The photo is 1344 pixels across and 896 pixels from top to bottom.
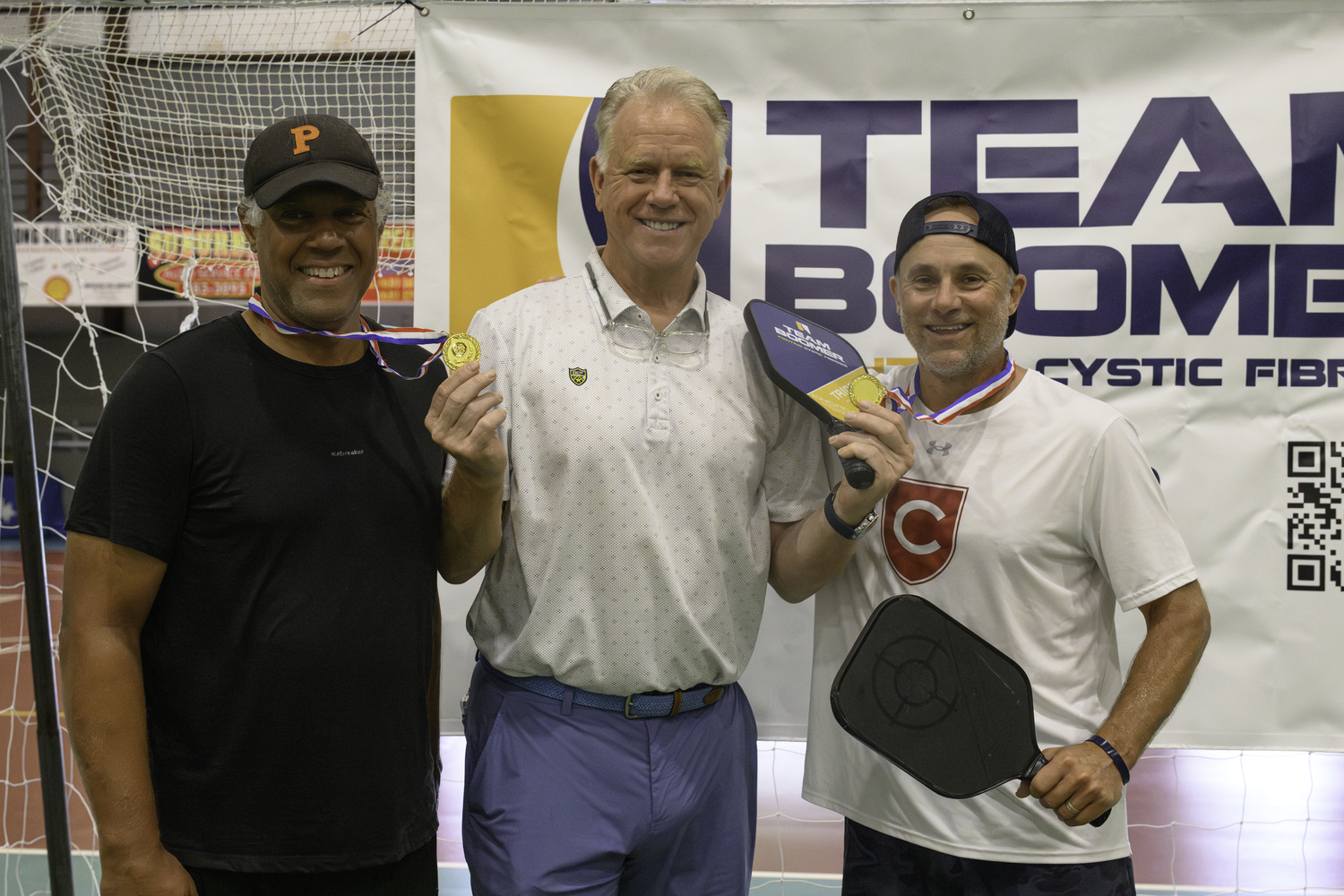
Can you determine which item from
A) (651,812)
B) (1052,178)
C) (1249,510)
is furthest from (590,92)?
(1249,510)

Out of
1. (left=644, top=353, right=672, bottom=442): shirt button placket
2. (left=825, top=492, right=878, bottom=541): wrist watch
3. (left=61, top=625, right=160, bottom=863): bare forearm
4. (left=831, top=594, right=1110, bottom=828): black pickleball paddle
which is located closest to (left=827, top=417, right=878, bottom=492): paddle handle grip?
(left=825, top=492, right=878, bottom=541): wrist watch

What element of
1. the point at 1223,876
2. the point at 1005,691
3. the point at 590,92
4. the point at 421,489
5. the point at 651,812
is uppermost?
the point at 590,92

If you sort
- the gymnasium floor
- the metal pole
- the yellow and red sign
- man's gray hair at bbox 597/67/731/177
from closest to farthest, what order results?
man's gray hair at bbox 597/67/731/177 < the metal pole < the yellow and red sign < the gymnasium floor

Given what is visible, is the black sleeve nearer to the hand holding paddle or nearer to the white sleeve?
the hand holding paddle

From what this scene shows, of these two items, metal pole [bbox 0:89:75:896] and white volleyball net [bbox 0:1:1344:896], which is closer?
metal pole [bbox 0:89:75:896]

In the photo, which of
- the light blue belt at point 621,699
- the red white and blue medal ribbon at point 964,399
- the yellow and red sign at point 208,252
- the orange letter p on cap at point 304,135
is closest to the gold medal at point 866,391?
the red white and blue medal ribbon at point 964,399

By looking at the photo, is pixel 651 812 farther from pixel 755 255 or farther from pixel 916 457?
pixel 755 255

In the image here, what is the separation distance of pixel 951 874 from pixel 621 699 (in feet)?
2.55

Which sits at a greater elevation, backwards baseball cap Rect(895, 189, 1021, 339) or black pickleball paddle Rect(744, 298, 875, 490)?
backwards baseball cap Rect(895, 189, 1021, 339)

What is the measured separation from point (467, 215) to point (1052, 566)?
75.3 inches

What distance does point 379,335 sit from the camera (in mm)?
1740

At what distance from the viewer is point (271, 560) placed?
1.63 m

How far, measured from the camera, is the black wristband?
5.58 feet

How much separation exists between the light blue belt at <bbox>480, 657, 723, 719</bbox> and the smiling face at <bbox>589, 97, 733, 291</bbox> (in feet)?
2.89
